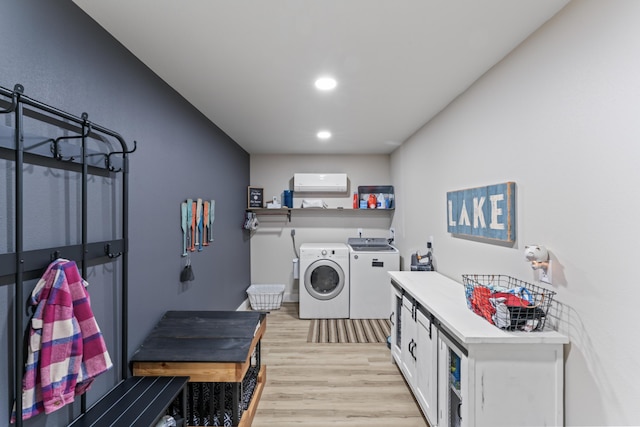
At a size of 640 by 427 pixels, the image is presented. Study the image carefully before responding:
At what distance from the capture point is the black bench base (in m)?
1.31

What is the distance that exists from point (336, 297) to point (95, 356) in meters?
2.98

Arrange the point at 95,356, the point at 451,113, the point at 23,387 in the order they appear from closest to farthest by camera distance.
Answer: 1. the point at 23,387
2. the point at 95,356
3. the point at 451,113

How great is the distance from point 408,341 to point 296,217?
2721mm

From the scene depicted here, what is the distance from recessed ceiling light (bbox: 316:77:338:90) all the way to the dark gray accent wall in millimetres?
875

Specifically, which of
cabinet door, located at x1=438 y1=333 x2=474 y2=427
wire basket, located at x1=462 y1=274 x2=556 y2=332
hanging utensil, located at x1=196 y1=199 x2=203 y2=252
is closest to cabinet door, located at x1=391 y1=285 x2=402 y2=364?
cabinet door, located at x1=438 y1=333 x2=474 y2=427

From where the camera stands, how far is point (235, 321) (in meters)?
2.12

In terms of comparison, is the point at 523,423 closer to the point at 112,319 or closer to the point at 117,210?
the point at 112,319

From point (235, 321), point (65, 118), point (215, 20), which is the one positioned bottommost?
point (235, 321)

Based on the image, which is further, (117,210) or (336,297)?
(336,297)

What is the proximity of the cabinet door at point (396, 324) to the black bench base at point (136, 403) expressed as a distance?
1.72 meters

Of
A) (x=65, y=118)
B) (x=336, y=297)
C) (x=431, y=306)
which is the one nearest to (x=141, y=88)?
(x=65, y=118)

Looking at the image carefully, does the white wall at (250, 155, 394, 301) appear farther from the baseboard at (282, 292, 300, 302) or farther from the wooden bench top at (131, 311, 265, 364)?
the wooden bench top at (131, 311, 265, 364)

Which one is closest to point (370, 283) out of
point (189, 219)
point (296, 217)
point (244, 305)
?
point (296, 217)

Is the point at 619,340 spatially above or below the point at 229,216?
below
